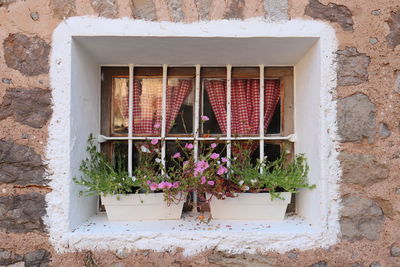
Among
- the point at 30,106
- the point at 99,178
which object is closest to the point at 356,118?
the point at 99,178

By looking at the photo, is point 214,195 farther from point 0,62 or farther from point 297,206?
point 0,62

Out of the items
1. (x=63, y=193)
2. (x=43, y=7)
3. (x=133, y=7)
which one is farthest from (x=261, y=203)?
(x=43, y=7)

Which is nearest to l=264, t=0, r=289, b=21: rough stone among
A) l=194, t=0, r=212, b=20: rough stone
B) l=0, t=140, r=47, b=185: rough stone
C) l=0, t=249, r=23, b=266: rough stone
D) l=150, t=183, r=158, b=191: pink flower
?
l=194, t=0, r=212, b=20: rough stone

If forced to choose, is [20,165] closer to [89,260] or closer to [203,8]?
[89,260]

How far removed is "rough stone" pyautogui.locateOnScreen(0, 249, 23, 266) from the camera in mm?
1850

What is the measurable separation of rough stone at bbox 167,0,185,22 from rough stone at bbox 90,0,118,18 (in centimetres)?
29

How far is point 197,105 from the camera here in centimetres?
230

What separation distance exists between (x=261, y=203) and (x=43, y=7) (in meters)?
1.67

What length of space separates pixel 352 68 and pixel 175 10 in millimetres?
1023

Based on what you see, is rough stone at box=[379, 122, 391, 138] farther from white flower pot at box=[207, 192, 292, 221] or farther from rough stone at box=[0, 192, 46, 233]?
rough stone at box=[0, 192, 46, 233]

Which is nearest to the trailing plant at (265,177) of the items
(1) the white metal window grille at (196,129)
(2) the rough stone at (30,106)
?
(1) the white metal window grille at (196,129)

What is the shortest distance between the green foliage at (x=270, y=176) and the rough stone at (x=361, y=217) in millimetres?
214

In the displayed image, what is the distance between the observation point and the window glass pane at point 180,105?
2320 millimetres

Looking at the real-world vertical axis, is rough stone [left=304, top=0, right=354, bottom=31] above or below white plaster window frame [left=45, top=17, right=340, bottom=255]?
above
